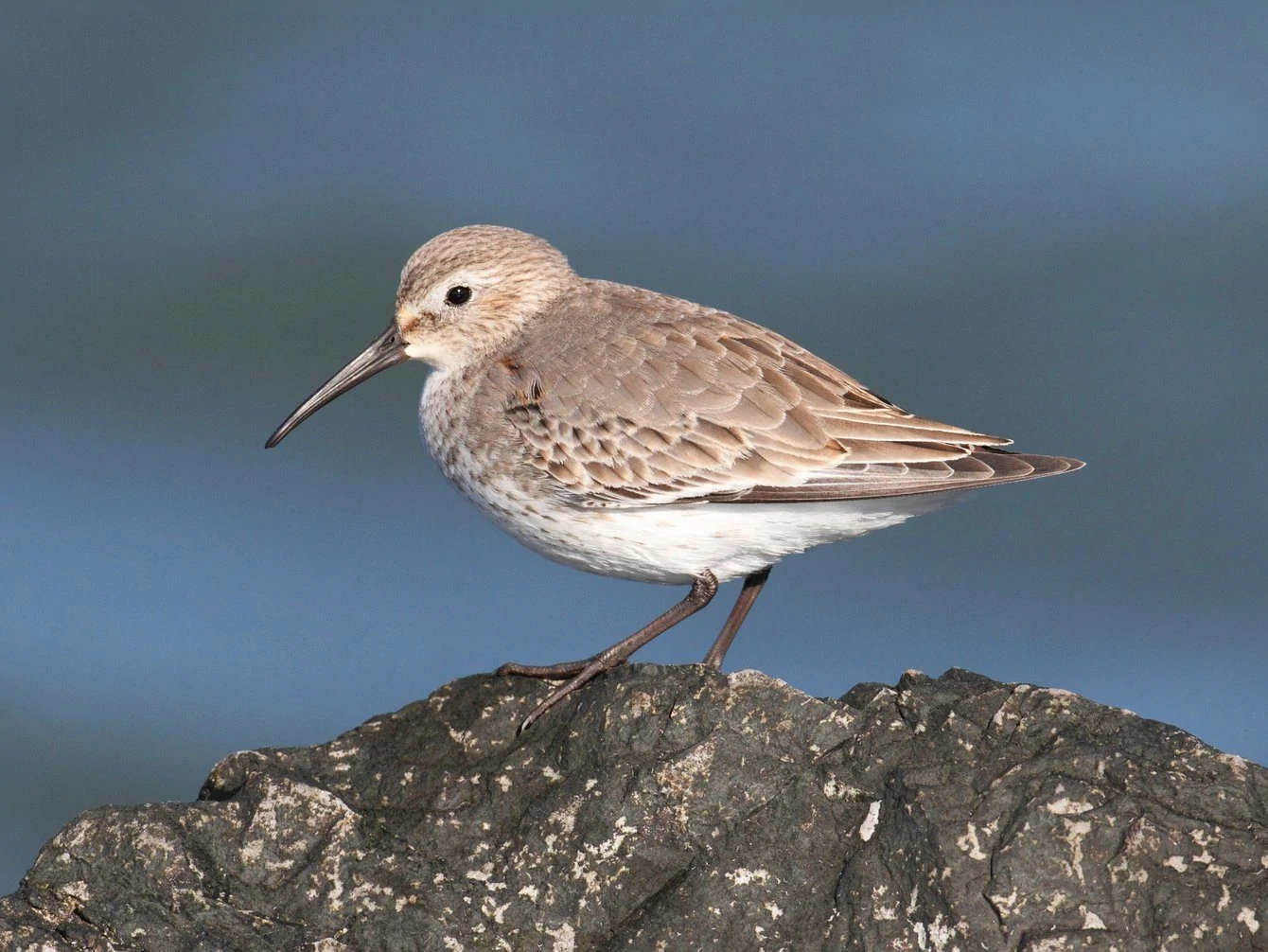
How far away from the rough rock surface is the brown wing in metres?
0.97

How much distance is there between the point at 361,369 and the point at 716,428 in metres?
1.81

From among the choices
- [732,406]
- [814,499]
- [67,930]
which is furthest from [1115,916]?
[67,930]

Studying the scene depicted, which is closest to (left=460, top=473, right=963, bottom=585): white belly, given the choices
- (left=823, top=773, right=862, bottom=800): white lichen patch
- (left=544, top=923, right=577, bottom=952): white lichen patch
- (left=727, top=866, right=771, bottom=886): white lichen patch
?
(left=823, top=773, right=862, bottom=800): white lichen patch

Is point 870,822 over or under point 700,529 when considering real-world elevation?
under

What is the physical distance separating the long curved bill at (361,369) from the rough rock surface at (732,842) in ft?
7.38

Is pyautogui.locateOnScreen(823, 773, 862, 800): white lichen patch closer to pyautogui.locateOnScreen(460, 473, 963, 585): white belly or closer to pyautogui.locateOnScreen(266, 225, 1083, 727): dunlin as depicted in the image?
pyautogui.locateOnScreen(266, 225, 1083, 727): dunlin

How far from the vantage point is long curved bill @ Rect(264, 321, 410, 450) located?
6613mm

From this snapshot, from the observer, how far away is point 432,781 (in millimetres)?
5012

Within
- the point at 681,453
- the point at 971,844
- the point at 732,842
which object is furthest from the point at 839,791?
the point at 681,453

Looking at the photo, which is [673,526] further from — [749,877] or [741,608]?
[749,877]

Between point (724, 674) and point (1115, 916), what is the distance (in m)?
1.48

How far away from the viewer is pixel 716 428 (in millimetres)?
5820

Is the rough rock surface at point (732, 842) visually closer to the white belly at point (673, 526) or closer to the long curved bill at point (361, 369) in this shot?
the white belly at point (673, 526)

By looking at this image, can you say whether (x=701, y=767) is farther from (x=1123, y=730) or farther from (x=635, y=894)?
(x=1123, y=730)
